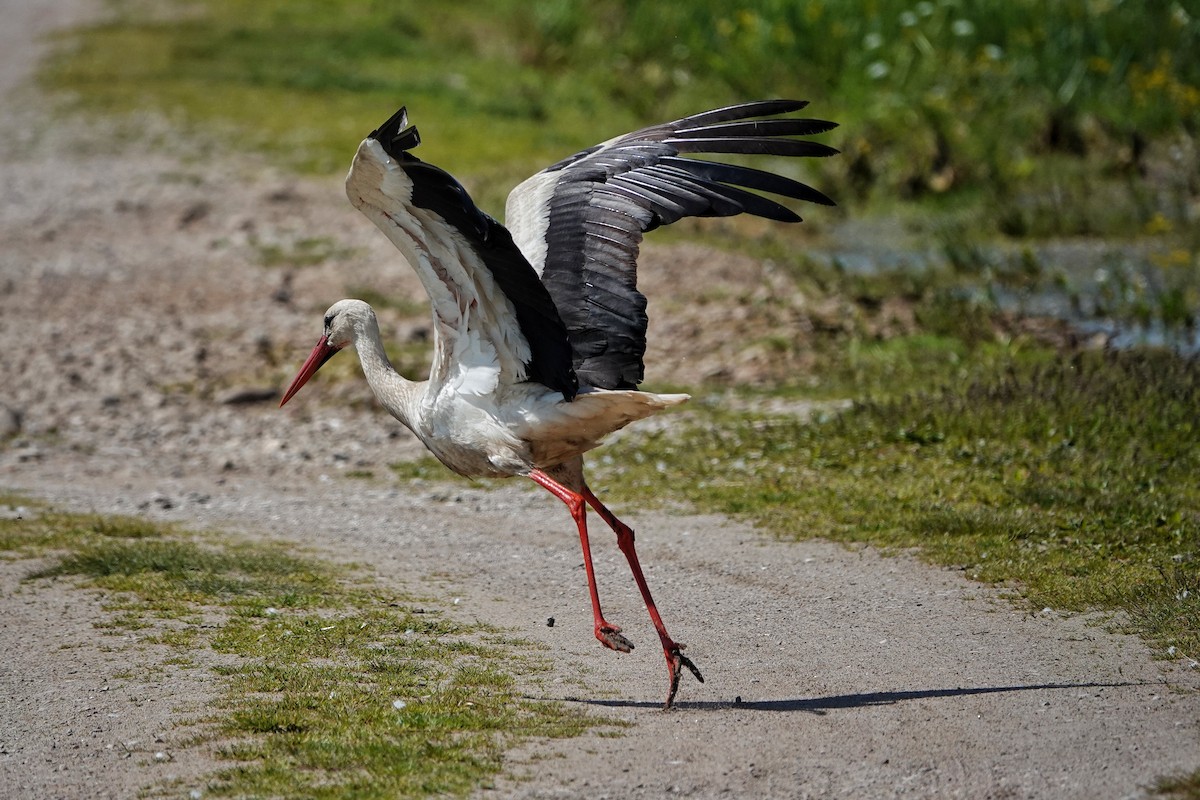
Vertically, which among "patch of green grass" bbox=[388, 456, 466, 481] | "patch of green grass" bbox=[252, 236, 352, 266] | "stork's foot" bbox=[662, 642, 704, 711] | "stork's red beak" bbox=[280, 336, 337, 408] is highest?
"stork's red beak" bbox=[280, 336, 337, 408]

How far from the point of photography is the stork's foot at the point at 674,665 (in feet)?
17.4

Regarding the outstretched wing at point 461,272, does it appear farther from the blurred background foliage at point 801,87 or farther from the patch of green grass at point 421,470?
the blurred background foliage at point 801,87

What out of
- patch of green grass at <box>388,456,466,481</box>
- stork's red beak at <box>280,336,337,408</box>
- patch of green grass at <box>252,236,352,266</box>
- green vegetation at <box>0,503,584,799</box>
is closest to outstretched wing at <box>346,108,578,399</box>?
green vegetation at <box>0,503,584,799</box>

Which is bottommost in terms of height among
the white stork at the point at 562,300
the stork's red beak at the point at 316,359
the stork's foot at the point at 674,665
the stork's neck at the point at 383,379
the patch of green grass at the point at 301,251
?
the patch of green grass at the point at 301,251

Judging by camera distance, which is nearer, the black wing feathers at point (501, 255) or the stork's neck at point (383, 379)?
the black wing feathers at point (501, 255)

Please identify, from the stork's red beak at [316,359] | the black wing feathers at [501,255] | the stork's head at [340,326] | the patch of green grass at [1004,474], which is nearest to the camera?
the black wing feathers at [501,255]

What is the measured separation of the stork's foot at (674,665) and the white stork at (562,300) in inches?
3.8

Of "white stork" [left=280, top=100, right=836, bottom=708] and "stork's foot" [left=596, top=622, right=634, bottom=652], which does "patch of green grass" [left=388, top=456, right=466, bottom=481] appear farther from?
"stork's foot" [left=596, top=622, right=634, bottom=652]

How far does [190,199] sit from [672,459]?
886 centimetres

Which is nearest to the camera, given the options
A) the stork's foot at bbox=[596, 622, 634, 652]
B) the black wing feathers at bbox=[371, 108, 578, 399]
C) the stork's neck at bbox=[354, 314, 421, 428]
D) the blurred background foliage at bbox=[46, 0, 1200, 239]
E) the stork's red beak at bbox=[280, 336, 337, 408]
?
the black wing feathers at bbox=[371, 108, 578, 399]

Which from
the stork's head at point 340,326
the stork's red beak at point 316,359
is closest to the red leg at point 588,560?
the stork's head at point 340,326

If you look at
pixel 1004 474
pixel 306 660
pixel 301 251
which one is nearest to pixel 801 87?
pixel 301 251

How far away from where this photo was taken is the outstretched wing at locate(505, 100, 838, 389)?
6199 millimetres

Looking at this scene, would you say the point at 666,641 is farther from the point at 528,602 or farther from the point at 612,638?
the point at 528,602
